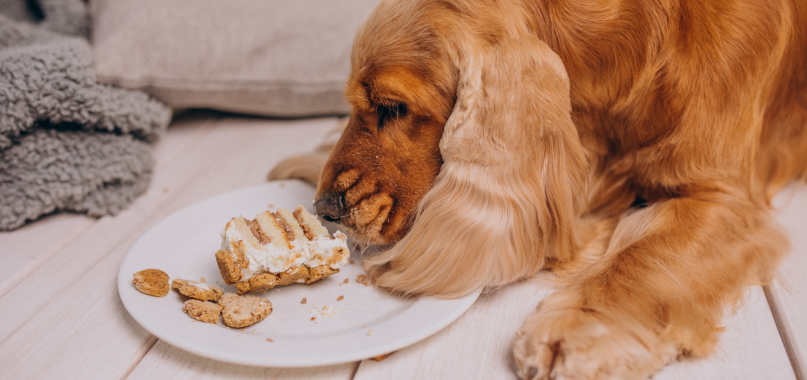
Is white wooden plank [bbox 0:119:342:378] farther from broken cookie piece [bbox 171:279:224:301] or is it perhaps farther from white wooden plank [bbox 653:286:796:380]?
white wooden plank [bbox 653:286:796:380]

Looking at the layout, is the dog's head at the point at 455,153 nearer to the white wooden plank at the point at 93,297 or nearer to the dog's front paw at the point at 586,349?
the dog's front paw at the point at 586,349

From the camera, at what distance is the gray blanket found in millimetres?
1496

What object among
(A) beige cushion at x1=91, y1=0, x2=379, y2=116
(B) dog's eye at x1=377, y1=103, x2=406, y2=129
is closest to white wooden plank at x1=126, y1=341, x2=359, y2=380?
(B) dog's eye at x1=377, y1=103, x2=406, y2=129

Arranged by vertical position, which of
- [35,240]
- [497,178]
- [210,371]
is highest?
[497,178]

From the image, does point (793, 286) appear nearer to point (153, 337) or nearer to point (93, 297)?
point (153, 337)

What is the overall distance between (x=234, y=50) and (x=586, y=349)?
64.9 inches

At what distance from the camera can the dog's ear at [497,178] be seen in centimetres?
105

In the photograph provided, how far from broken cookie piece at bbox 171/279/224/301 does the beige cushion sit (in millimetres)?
995

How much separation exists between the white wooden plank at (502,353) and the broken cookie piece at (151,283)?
424 mm

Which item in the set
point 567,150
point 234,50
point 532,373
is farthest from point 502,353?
point 234,50

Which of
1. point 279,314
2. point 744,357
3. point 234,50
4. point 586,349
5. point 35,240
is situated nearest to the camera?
point 586,349

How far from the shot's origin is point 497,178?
1.08m

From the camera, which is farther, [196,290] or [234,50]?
[234,50]

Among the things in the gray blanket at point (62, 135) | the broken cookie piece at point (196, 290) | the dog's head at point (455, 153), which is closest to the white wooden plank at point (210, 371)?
the broken cookie piece at point (196, 290)
